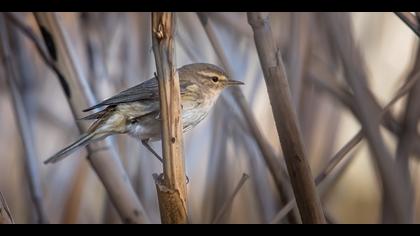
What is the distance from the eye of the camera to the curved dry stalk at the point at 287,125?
4.37 ft

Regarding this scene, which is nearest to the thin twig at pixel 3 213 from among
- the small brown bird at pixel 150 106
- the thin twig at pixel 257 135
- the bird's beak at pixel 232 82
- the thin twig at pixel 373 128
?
the small brown bird at pixel 150 106

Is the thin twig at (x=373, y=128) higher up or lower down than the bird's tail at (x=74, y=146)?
lower down

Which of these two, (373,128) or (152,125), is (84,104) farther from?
(373,128)

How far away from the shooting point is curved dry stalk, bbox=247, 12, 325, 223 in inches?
52.5

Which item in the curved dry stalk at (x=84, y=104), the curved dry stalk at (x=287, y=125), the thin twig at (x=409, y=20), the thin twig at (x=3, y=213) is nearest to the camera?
the thin twig at (x=3, y=213)

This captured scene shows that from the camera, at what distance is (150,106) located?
2.14 metres

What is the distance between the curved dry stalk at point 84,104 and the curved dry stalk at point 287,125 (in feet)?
2.06

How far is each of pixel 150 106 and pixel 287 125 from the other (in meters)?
0.88

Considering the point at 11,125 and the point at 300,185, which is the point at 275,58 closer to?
the point at 300,185

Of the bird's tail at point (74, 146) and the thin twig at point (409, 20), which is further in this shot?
the bird's tail at point (74, 146)

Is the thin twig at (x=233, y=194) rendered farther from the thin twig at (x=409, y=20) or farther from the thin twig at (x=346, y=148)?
the thin twig at (x=409, y=20)

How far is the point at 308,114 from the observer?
2.39 meters

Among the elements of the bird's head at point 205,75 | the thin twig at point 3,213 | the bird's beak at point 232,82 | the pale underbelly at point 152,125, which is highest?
the bird's head at point 205,75
